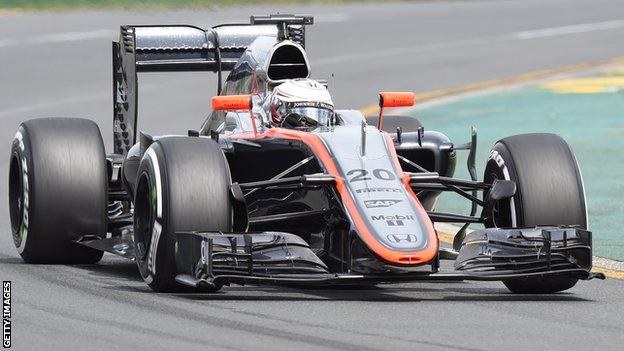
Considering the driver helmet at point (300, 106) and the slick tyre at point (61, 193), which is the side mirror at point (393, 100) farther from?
the slick tyre at point (61, 193)

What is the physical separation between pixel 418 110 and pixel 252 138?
1197cm

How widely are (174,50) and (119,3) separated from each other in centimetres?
1376

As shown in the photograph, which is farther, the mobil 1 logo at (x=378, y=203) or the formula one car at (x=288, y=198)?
the mobil 1 logo at (x=378, y=203)

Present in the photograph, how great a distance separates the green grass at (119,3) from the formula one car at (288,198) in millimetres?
12749

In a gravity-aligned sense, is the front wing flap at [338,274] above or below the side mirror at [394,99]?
below

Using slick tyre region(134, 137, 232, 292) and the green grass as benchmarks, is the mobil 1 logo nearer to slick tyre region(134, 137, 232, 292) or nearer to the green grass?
slick tyre region(134, 137, 232, 292)

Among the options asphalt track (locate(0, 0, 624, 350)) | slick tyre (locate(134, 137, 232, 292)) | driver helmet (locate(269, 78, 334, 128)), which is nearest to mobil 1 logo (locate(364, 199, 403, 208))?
asphalt track (locate(0, 0, 624, 350))

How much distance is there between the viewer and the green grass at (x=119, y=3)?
24928 millimetres

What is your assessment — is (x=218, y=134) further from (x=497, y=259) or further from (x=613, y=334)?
(x=613, y=334)

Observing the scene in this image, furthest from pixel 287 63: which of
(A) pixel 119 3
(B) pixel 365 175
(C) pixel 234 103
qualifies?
(A) pixel 119 3

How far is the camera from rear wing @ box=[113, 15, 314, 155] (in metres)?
13.0

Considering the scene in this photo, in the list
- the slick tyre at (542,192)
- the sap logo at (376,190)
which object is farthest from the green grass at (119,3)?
the sap logo at (376,190)

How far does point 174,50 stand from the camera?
1330cm

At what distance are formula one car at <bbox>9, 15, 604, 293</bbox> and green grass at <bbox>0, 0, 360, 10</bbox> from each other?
502 inches
